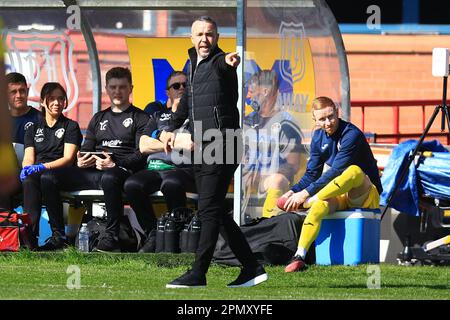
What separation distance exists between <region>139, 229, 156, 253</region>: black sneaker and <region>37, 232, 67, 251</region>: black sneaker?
73cm

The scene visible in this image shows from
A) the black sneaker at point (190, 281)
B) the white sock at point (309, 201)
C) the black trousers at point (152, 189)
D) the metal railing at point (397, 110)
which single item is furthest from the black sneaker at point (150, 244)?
the metal railing at point (397, 110)

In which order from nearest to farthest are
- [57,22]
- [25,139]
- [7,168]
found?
[7,168] → [25,139] → [57,22]

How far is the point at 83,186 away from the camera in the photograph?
1046 cm

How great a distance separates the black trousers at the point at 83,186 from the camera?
10078 mm

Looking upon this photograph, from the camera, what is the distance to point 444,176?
10078 millimetres

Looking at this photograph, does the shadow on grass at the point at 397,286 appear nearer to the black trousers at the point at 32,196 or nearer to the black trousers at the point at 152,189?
the black trousers at the point at 152,189

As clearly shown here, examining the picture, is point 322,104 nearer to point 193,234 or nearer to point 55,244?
point 193,234

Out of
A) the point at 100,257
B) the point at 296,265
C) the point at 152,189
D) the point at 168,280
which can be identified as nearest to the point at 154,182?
the point at 152,189

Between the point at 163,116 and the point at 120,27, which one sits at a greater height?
the point at 120,27

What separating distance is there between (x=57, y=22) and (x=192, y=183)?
293 cm

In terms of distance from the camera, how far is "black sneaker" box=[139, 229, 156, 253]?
993 cm
